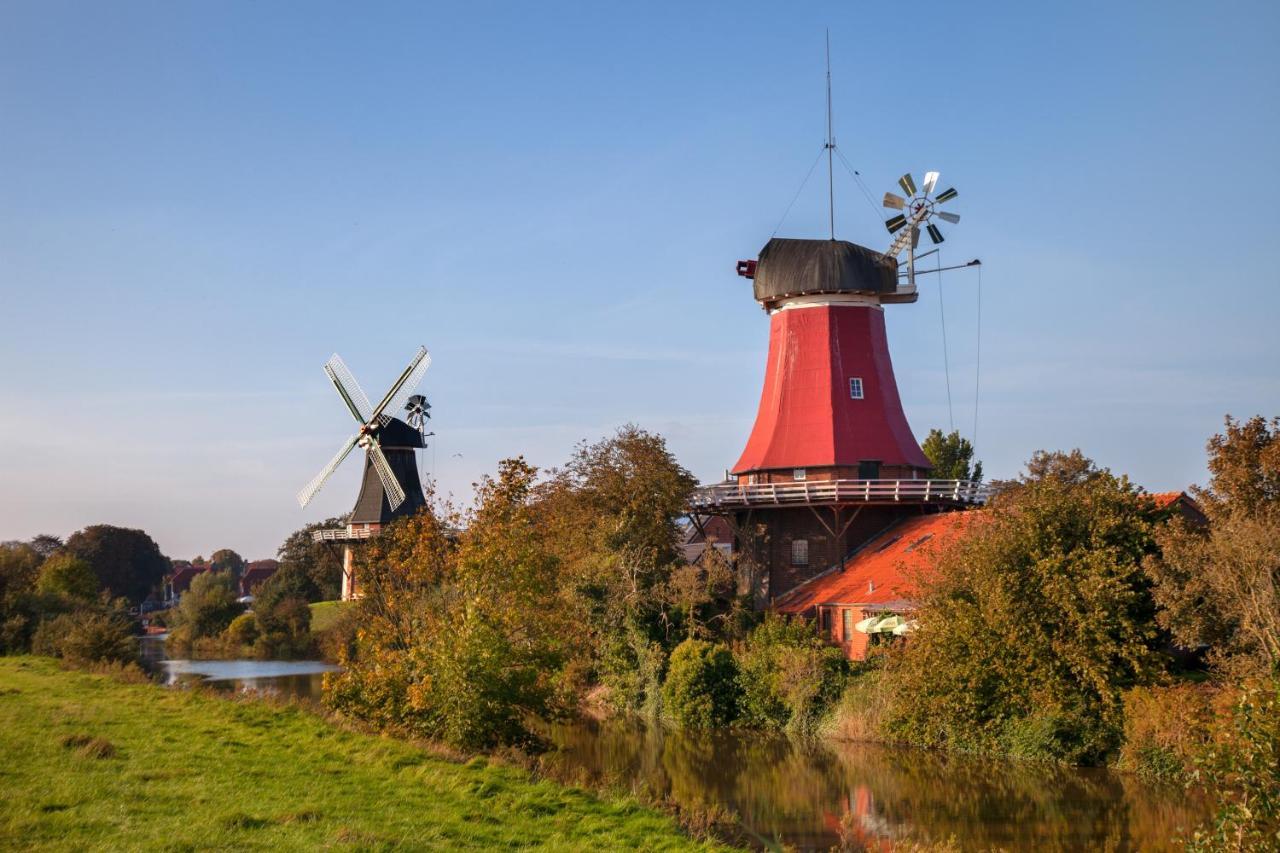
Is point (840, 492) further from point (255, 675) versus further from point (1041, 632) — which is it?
point (255, 675)

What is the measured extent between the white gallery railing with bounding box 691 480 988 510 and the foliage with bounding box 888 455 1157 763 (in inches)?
358

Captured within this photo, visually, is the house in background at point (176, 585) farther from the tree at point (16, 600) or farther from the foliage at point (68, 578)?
the tree at point (16, 600)

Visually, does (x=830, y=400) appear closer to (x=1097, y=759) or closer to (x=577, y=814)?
(x=1097, y=759)

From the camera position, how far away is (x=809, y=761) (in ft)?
71.8

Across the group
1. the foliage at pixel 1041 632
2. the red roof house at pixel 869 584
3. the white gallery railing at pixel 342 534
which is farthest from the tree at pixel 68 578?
the foliage at pixel 1041 632

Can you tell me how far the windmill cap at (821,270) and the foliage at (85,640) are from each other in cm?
2107

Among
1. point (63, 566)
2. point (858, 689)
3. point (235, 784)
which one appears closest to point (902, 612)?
point (858, 689)

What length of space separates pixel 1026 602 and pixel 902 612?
6.26m

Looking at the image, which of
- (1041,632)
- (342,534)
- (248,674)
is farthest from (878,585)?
(342,534)

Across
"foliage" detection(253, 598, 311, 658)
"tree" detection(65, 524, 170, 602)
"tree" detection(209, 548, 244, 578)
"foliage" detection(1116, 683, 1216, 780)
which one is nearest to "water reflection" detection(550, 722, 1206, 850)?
"foliage" detection(1116, 683, 1216, 780)

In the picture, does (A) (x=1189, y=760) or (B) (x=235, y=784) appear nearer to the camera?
(B) (x=235, y=784)

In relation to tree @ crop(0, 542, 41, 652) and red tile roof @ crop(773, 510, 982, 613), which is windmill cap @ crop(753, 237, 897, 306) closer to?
red tile roof @ crop(773, 510, 982, 613)

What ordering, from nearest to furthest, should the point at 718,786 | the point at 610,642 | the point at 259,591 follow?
the point at 718,786, the point at 610,642, the point at 259,591

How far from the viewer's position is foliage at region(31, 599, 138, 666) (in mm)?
31969
